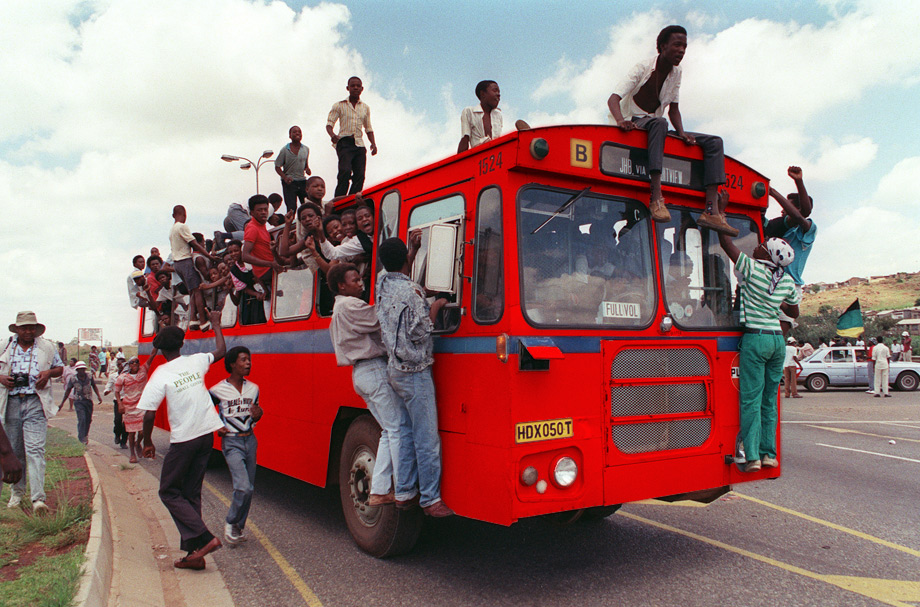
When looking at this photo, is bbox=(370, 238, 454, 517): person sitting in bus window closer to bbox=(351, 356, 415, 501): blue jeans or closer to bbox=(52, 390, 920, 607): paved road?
bbox=(351, 356, 415, 501): blue jeans

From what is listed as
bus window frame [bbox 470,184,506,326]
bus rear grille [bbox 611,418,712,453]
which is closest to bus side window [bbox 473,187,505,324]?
bus window frame [bbox 470,184,506,326]

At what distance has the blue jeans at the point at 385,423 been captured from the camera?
5031 millimetres

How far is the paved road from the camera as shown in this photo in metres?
4.74

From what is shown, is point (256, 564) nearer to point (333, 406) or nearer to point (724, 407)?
point (333, 406)

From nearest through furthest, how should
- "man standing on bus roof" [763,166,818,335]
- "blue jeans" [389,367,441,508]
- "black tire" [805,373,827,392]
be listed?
"blue jeans" [389,367,441,508], "man standing on bus roof" [763,166,818,335], "black tire" [805,373,827,392]

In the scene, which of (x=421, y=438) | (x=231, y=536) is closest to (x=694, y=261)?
(x=421, y=438)

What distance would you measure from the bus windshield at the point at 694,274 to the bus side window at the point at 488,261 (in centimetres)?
132

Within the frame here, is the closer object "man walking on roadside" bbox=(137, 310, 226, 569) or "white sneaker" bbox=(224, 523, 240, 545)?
"man walking on roadside" bbox=(137, 310, 226, 569)

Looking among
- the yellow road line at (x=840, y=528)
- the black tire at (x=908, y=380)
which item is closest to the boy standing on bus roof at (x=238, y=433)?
the yellow road line at (x=840, y=528)

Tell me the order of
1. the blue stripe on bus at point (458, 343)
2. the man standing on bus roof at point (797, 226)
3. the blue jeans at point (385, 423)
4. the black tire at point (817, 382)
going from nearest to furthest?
the blue stripe on bus at point (458, 343) → the blue jeans at point (385, 423) → the man standing on bus roof at point (797, 226) → the black tire at point (817, 382)

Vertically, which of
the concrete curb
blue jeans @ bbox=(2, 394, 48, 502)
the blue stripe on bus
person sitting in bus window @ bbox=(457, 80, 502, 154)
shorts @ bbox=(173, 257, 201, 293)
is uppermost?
person sitting in bus window @ bbox=(457, 80, 502, 154)

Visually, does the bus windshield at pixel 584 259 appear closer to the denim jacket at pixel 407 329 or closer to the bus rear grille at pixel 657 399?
the bus rear grille at pixel 657 399

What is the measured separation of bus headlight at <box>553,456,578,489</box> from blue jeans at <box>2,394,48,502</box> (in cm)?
566

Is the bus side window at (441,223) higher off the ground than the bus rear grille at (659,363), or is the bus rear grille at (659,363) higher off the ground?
the bus side window at (441,223)
